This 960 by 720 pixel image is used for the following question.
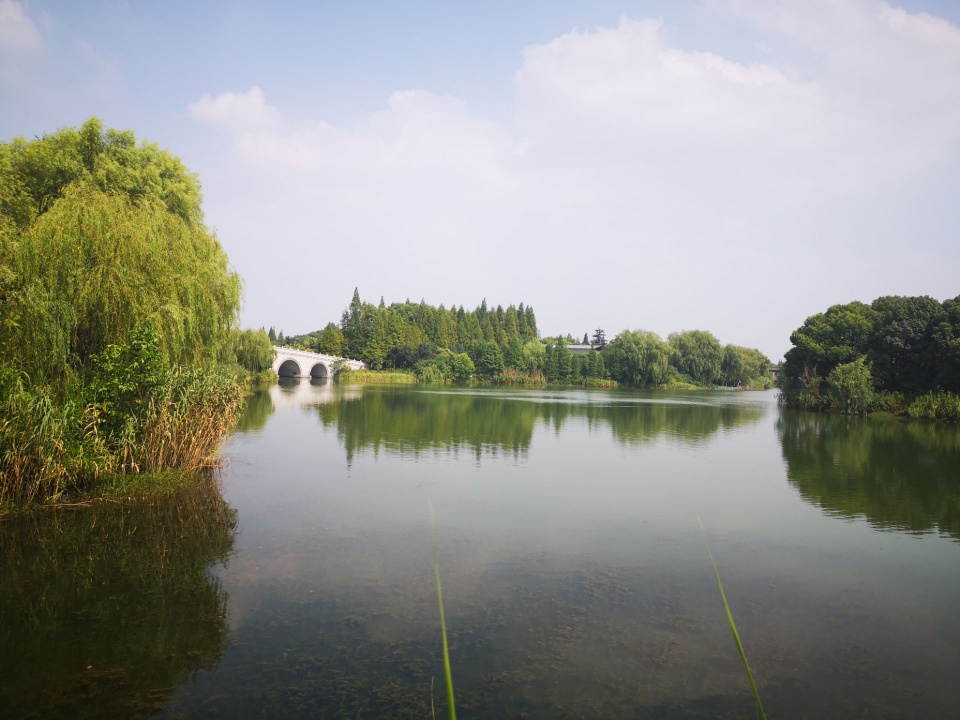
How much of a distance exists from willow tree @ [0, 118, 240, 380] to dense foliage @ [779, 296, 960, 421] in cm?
3743

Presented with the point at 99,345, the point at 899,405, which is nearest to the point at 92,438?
the point at 99,345

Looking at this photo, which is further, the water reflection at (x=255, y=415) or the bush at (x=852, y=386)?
the bush at (x=852, y=386)

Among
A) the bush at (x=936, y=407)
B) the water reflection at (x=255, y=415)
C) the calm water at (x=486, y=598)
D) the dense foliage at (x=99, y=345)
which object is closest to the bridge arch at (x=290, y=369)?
the water reflection at (x=255, y=415)

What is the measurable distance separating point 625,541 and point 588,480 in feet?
16.8

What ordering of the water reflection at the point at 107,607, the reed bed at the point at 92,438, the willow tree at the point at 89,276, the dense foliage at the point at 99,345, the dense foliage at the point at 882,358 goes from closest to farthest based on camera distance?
the water reflection at the point at 107,607 < the reed bed at the point at 92,438 < the dense foliage at the point at 99,345 < the willow tree at the point at 89,276 < the dense foliage at the point at 882,358

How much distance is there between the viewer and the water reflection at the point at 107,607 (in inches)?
212

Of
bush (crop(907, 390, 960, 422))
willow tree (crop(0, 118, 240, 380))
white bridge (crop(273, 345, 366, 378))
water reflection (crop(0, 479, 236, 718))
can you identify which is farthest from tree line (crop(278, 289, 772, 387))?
water reflection (crop(0, 479, 236, 718))

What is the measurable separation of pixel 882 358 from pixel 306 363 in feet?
209

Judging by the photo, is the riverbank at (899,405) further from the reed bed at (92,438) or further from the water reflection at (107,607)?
the water reflection at (107,607)

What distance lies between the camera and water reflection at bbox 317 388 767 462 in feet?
68.4

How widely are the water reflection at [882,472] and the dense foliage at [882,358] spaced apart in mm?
6380

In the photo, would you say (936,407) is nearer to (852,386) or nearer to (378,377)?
(852,386)

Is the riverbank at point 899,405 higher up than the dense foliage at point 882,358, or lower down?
lower down

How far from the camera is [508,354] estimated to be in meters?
91.2
